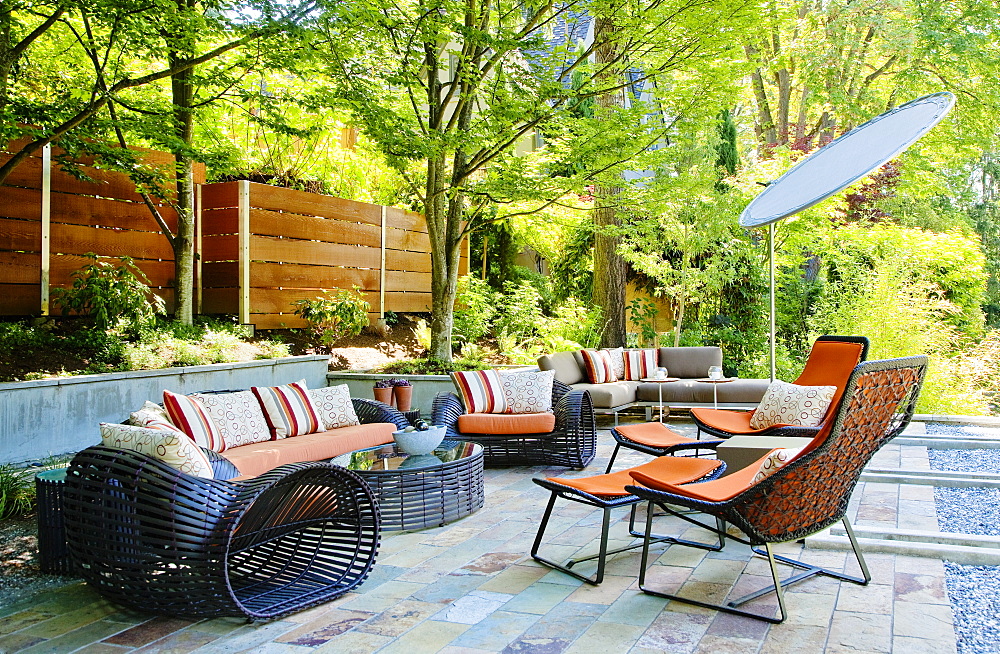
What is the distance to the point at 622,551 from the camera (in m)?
3.80

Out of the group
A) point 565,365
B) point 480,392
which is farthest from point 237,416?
point 565,365

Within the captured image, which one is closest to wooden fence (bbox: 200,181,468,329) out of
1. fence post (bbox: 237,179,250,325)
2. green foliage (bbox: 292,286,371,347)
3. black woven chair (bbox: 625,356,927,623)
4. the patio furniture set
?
fence post (bbox: 237,179,250,325)

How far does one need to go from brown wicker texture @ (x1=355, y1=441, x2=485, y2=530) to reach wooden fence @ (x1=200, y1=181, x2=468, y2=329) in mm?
4776

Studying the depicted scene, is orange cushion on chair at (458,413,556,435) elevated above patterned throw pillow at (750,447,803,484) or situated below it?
below

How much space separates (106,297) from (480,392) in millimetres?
3553

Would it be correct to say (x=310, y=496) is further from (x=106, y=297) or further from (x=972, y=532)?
(x=106, y=297)

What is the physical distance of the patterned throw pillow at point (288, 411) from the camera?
5.18 meters

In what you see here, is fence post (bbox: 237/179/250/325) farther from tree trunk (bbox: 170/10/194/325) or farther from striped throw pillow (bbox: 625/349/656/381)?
striped throw pillow (bbox: 625/349/656/381)

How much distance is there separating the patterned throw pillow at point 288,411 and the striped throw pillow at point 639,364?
4.42 meters

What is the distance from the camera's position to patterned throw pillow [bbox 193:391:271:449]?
4777mm

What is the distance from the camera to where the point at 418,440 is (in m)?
4.67

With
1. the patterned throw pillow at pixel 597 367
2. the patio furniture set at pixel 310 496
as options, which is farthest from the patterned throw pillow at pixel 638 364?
the patio furniture set at pixel 310 496

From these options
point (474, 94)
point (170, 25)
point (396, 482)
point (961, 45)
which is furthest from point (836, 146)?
point (961, 45)

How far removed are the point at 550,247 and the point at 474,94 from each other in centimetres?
526
